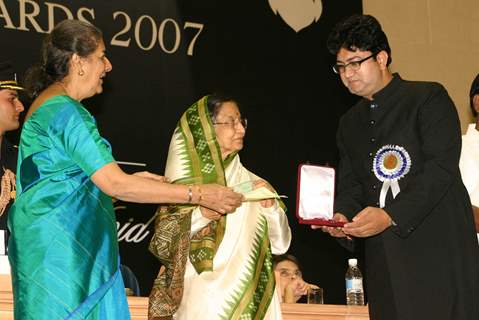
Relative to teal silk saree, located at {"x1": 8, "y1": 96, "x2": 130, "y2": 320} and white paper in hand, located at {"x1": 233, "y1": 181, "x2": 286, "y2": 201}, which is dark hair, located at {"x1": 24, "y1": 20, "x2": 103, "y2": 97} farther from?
white paper in hand, located at {"x1": 233, "y1": 181, "x2": 286, "y2": 201}

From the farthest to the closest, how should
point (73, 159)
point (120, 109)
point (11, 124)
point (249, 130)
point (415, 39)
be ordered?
point (415, 39) < point (249, 130) < point (120, 109) < point (11, 124) < point (73, 159)

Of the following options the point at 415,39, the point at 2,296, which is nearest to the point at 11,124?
the point at 2,296

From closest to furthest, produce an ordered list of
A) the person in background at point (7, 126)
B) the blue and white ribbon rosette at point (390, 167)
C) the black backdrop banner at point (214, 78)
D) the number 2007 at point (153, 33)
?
1. the blue and white ribbon rosette at point (390, 167)
2. the person in background at point (7, 126)
3. the black backdrop banner at point (214, 78)
4. the number 2007 at point (153, 33)

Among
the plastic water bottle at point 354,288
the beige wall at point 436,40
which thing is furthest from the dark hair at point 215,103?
the beige wall at point 436,40

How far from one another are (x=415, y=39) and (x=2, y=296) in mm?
4637

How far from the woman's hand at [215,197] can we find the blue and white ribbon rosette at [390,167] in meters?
0.51

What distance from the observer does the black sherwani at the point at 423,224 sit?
3.18 meters

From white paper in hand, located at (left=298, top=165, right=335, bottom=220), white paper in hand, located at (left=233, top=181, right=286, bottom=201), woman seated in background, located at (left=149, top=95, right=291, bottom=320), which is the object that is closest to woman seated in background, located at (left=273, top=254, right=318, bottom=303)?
woman seated in background, located at (left=149, top=95, right=291, bottom=320)

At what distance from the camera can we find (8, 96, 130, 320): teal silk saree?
290 cm

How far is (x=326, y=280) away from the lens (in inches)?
255

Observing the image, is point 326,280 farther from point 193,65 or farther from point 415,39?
point 415,39

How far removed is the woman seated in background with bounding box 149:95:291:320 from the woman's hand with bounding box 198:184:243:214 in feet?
1.81

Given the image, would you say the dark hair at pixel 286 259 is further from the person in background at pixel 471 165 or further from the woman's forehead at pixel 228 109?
the person in background at pixel 471 165

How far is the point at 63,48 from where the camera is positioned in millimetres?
3211
